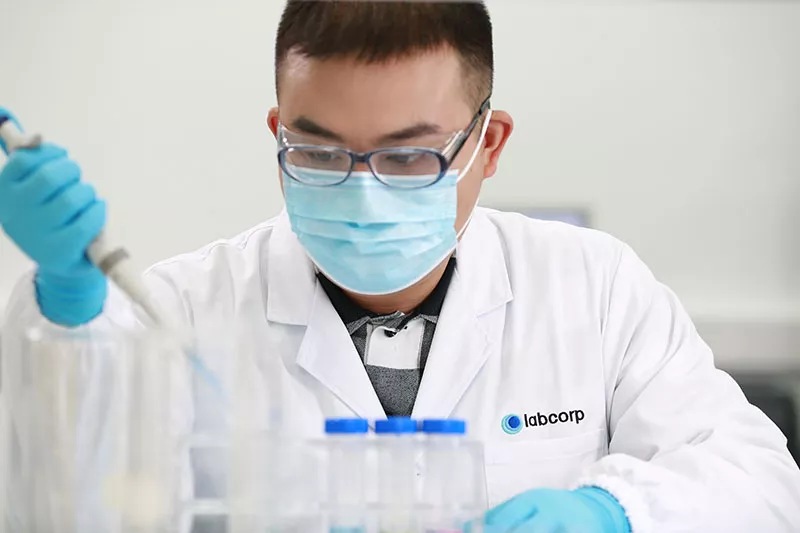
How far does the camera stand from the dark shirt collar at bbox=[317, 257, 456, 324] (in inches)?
56.1

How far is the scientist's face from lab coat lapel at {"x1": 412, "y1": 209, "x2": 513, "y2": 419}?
0.84ft

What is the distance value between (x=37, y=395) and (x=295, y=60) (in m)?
0.63

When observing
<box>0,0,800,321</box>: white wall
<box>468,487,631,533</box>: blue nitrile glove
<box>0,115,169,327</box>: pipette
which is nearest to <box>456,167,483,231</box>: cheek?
<box>468,487,631,533</box>: blue nitrile glove

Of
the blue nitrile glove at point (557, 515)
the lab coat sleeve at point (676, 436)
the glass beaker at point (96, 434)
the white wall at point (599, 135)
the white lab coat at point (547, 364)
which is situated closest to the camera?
the glass beaker at point (96, 434)

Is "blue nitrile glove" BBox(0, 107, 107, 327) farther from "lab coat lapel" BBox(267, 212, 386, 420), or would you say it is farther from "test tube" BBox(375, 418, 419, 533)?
"lab coat lapel" BBox(267, 212, 386, 420)

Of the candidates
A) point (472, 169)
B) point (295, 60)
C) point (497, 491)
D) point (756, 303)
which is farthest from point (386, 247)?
point (756, 303)

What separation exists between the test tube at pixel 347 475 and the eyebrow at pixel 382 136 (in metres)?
0.45

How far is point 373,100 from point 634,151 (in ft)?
4.79

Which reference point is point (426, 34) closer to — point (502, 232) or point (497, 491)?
point (502, 232)

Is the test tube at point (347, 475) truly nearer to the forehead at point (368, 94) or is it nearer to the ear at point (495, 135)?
the forehead at point (368, 94)

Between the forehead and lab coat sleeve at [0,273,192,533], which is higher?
the forehead

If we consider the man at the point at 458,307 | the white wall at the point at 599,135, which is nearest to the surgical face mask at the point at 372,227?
the man at the point at 458,307

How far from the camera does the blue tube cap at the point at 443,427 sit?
2.92 ft

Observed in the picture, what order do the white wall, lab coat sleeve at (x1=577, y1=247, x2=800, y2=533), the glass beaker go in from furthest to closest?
the white wall < lab coat sleeve at (x1=577, y1=247, x2=800, y2=533) < the glass beaker
